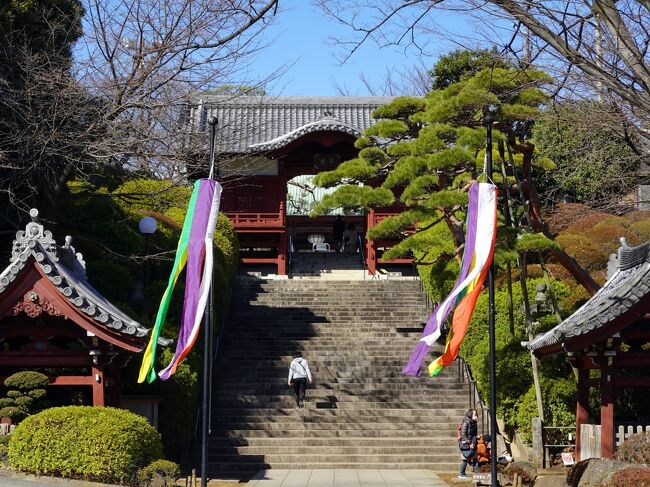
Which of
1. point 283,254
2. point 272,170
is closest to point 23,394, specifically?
point 283,254

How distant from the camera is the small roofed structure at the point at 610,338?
1630 cm

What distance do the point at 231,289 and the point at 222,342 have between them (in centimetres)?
336

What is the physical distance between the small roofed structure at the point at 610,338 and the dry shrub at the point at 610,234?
34.0 ft

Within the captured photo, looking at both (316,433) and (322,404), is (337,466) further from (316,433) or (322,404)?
(322,404)

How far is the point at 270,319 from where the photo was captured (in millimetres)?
29016

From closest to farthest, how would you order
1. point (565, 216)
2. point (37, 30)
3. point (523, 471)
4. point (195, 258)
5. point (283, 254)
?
point (195, 258) → point (523, 471) → point (37, 30) → point (565, 216) → point (283, 254)

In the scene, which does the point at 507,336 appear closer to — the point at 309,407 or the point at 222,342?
the point at 309,407

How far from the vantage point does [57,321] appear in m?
17.8

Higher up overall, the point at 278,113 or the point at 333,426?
the point at 278,113

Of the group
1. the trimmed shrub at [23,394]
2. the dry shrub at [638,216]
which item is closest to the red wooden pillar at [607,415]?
the trimmed shrub at [23,394]

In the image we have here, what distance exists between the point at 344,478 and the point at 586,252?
438 inches

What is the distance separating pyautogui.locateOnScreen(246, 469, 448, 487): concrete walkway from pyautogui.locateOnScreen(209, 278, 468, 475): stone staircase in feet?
2.00

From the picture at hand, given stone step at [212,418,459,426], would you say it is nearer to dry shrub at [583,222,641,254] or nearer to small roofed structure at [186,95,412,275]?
dry shrub at [583,222,641,254]

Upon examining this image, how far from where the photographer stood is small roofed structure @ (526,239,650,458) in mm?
16297
